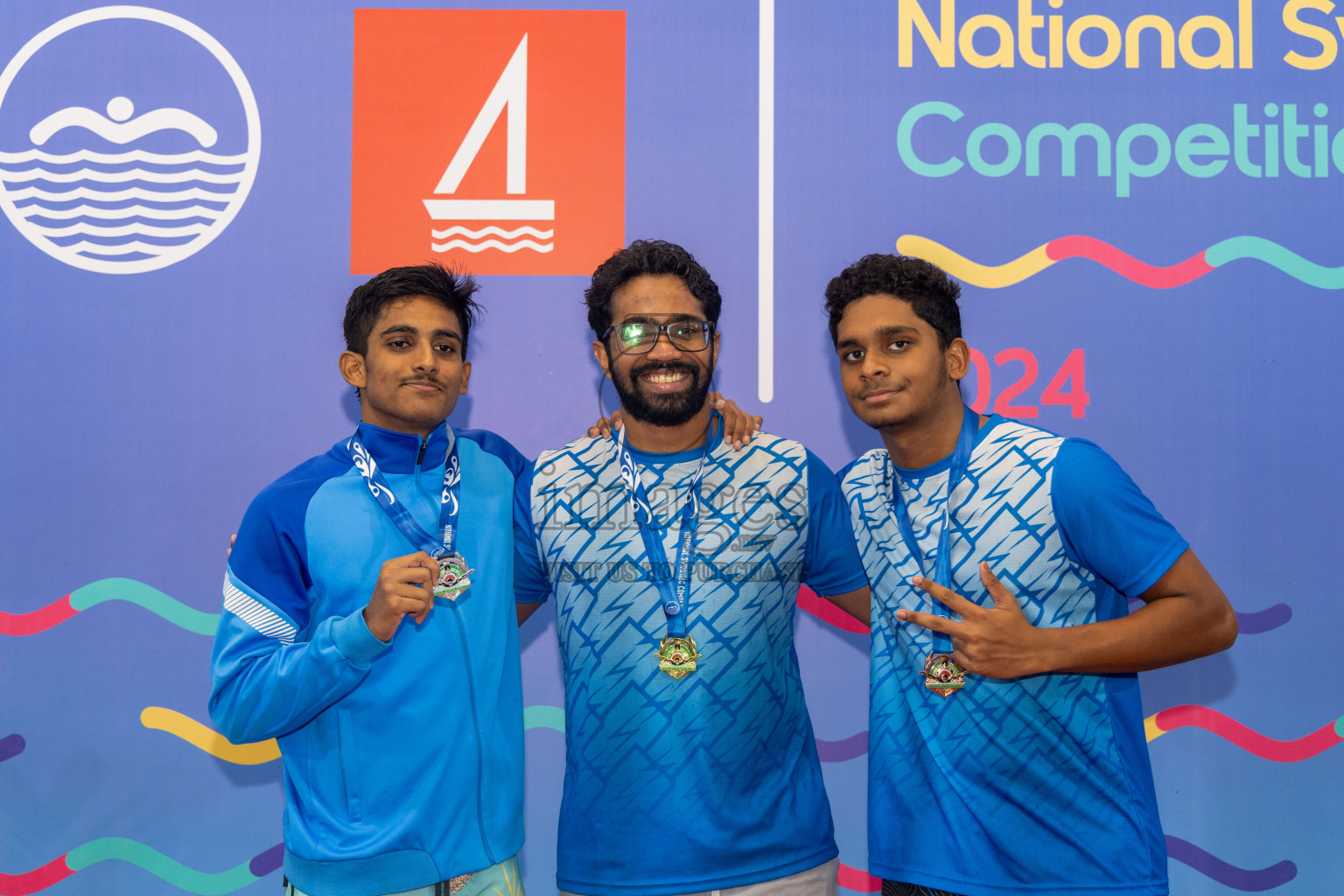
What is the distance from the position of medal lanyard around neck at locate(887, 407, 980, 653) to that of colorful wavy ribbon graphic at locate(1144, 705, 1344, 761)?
1.45 m

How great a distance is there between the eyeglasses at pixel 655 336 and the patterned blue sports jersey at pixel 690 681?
0.77 ft

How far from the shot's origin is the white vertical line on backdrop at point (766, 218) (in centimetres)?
279

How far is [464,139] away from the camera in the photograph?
109 inches

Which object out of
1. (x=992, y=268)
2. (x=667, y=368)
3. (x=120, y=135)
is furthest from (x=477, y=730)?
(x=120, y=135)

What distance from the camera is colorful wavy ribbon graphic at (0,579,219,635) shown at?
271 centimetres

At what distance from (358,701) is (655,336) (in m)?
0.96

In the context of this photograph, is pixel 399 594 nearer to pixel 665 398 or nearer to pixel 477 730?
pixel 477 730

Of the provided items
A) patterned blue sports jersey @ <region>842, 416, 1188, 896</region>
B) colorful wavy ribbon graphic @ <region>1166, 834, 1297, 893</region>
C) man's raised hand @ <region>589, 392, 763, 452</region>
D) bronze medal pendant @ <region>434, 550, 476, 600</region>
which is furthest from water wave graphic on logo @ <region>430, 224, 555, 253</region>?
colorful wavy ribbon graphic @ <region>1166, 834, 1297, 893</region>

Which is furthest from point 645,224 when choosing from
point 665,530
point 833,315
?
point 665,530

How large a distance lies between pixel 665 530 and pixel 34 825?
7.43ft

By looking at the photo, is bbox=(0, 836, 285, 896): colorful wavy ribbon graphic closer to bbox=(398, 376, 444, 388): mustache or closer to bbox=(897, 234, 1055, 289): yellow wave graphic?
bbox=(398, 376, 444, 388): mustache

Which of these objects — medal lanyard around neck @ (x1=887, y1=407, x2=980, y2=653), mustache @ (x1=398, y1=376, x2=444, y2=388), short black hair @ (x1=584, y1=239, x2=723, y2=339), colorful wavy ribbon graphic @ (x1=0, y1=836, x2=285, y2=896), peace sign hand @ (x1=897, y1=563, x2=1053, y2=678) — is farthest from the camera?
colorful wavy ribbon graphic @ (x1=0, y1=836, x2=285, y2=896)

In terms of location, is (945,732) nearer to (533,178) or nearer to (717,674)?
(717,674)

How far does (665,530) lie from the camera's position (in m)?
1.93
